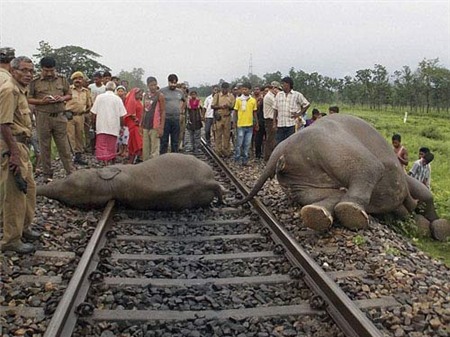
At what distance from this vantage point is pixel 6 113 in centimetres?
420

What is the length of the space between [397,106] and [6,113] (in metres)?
56.0

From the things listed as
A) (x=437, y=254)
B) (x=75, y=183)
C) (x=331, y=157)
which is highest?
(x=331, y=157)

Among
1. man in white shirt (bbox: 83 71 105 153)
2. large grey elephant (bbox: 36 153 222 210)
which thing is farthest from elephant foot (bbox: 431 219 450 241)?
man in white shirt (bbox: 83 71 105 153)

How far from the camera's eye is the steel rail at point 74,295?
10.1 feet

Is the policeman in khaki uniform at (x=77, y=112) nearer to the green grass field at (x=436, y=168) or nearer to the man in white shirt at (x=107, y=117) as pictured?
the man in white shirt at (x=107, y=117)

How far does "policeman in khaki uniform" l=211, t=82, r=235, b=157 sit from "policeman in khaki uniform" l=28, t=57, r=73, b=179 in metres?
4.43

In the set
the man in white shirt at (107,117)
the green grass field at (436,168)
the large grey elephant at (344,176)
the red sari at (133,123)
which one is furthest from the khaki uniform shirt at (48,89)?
the green grass field at (436,168)

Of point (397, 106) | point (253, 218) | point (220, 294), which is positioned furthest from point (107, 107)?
point (397, 106)

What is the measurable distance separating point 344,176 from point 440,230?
1.95 meters

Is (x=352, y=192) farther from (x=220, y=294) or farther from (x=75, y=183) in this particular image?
(x=75, y=183)

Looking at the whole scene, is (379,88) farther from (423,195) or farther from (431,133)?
(423,195)

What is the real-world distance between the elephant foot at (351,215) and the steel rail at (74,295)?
8.23ft

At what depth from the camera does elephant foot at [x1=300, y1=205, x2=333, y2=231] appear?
5148mm

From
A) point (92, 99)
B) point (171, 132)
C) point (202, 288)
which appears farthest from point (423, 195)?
point (92, 99)
